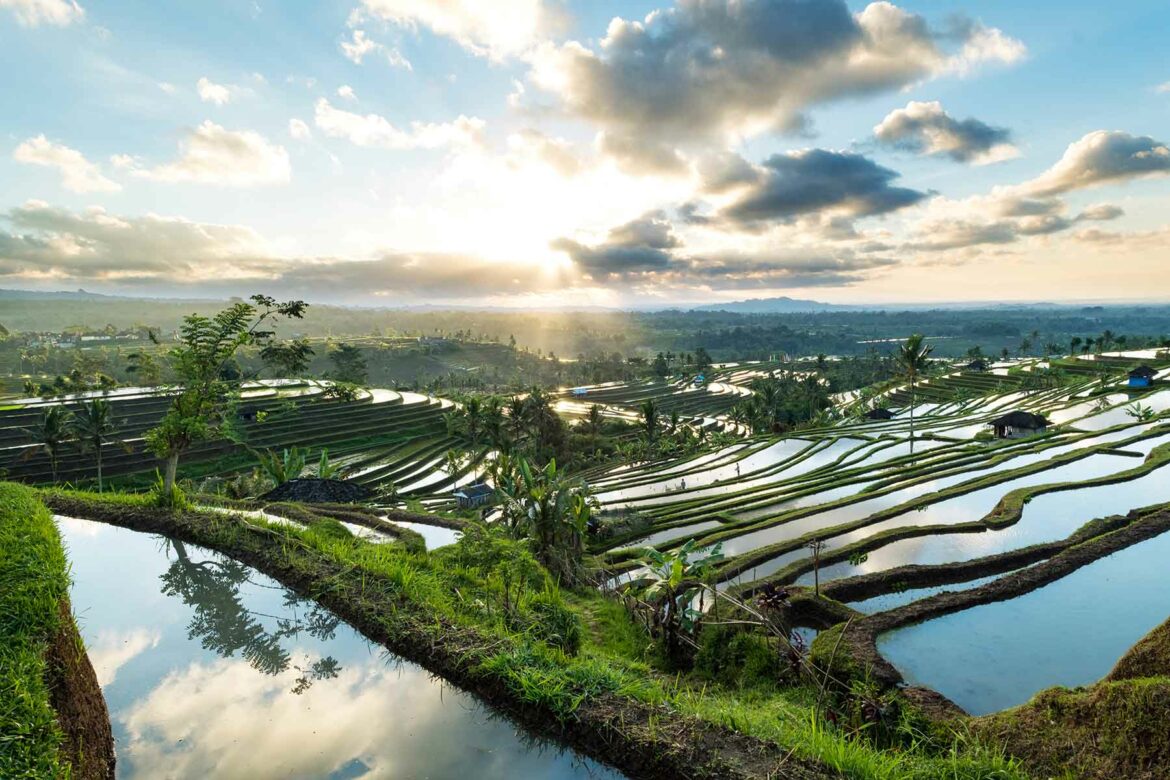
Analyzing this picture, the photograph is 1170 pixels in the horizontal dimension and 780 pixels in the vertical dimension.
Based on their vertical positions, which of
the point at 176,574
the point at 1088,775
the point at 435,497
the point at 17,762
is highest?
the point at 17,762

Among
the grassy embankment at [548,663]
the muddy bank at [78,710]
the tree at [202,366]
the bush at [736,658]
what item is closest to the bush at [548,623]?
the grassy embankment at [548,663]

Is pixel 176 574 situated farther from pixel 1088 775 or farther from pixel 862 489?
pixel 862 489

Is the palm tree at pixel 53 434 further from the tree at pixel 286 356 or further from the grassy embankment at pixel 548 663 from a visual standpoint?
the tree at pixel 286 356

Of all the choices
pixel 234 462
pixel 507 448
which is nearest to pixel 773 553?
pixel 507 448

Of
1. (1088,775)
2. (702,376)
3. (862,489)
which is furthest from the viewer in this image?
(702,376)

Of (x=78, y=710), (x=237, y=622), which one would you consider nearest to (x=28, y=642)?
(x=78, y=710)

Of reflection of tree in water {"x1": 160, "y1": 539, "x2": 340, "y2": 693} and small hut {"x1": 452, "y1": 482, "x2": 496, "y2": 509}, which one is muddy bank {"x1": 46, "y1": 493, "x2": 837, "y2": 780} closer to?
reflection of tree in water {"x1": 160, "y1": 539, "x2": 340, "y2": 693}
